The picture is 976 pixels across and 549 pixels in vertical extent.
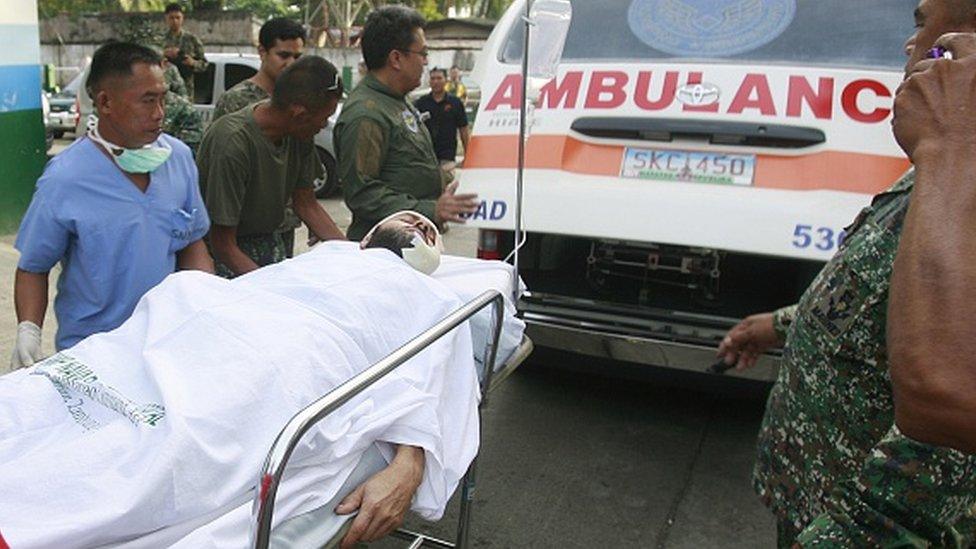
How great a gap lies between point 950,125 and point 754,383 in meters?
2.40

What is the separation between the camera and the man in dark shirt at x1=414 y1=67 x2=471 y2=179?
29.4ft

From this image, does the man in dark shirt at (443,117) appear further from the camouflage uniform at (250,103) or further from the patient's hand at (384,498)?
the patient's hand at (384,498)

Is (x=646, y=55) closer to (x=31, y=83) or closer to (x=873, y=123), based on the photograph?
(x=873, y=123)

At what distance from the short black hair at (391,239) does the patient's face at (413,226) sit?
1 cm

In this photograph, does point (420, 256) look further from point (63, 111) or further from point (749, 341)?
point (63, 111)

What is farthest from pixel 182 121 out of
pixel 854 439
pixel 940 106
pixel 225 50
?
pixel 225 50

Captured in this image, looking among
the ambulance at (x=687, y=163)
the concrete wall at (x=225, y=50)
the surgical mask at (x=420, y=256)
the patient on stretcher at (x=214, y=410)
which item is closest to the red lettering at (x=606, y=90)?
the ambulance at (x=687, y=163)

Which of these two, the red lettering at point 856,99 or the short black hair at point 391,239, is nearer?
the short black hair at point 391,239

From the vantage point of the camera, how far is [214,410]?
157 cm

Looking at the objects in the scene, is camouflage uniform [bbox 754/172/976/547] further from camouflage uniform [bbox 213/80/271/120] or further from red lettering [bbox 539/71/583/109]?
camouflage uniform [bbox 213/80/271/120]

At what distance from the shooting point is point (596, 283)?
12.2ft

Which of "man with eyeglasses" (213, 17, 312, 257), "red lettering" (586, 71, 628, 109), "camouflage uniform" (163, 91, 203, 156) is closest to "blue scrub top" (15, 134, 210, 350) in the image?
"man with eyeglasses" (213, 17, 312, 257)

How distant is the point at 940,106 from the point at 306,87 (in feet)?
7.50

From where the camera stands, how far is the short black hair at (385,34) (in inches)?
132
